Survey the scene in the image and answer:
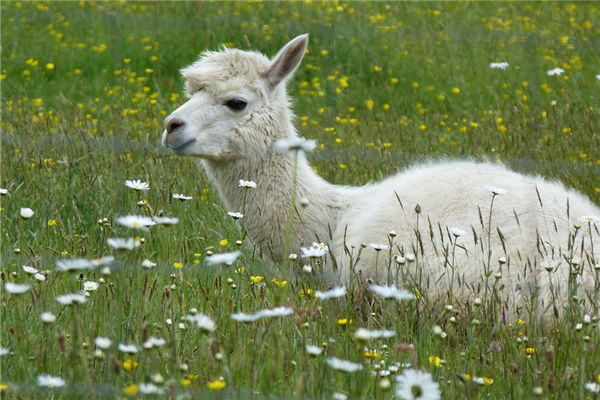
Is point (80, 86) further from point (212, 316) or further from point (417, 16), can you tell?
point (212, 316)

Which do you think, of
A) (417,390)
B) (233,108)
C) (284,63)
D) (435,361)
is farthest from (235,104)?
(417,390)

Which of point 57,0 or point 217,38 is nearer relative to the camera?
point 217,38

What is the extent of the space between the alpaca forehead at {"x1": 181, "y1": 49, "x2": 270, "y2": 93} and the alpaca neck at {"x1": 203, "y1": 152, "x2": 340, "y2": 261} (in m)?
0.41

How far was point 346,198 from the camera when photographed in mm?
5000

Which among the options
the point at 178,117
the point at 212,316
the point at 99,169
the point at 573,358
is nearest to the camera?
the point at 573,358

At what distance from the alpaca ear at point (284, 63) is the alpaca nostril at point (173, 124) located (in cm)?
62

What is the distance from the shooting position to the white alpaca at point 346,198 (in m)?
3.95

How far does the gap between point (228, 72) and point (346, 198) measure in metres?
0.96

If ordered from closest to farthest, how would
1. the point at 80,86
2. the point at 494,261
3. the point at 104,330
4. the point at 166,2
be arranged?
1. the point at 104,330
2. the point at 494,261
3. the point at 80,86
4. the point at 166,2

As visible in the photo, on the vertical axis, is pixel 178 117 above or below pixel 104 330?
above

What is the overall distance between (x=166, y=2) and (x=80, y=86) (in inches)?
102

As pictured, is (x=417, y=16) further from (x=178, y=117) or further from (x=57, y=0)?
(x=178, y=117)

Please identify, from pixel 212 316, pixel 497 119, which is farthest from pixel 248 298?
pixel 497 119

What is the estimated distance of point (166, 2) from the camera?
11.2 meters
